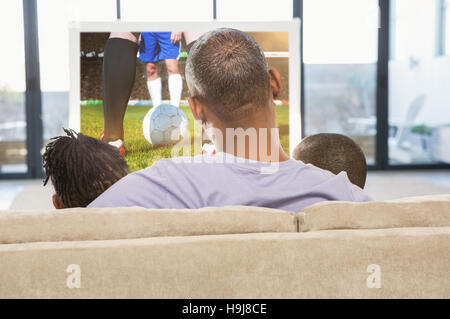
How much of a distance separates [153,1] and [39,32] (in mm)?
1344

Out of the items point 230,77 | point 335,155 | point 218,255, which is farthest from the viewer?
point 335,155

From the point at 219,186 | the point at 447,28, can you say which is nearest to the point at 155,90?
the point at 219,186

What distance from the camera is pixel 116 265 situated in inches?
38.4

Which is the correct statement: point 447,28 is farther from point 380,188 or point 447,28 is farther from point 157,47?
point 157,47

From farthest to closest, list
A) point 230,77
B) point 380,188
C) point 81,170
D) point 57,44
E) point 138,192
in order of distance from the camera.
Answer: point 57,44, point 380,188, point 230,77, point 81,170, point 138,192

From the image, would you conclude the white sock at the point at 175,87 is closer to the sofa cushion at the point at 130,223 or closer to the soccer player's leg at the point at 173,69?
the soccer player's leg at the point at 173,69

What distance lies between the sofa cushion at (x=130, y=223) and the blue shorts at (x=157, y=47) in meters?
2.84

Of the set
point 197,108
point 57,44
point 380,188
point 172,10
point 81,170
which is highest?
point 172,10

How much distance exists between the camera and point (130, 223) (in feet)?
3.37

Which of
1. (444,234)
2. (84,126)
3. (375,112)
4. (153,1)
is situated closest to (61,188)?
(444,234)

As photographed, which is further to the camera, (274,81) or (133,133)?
(133,133)

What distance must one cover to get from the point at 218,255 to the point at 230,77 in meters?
0.59

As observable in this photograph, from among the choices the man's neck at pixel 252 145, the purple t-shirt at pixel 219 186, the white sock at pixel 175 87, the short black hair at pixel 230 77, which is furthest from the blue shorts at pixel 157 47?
the purple t-shirt at pixel 219 186

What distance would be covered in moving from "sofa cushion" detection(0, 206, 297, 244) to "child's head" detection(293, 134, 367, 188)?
4.09ft
